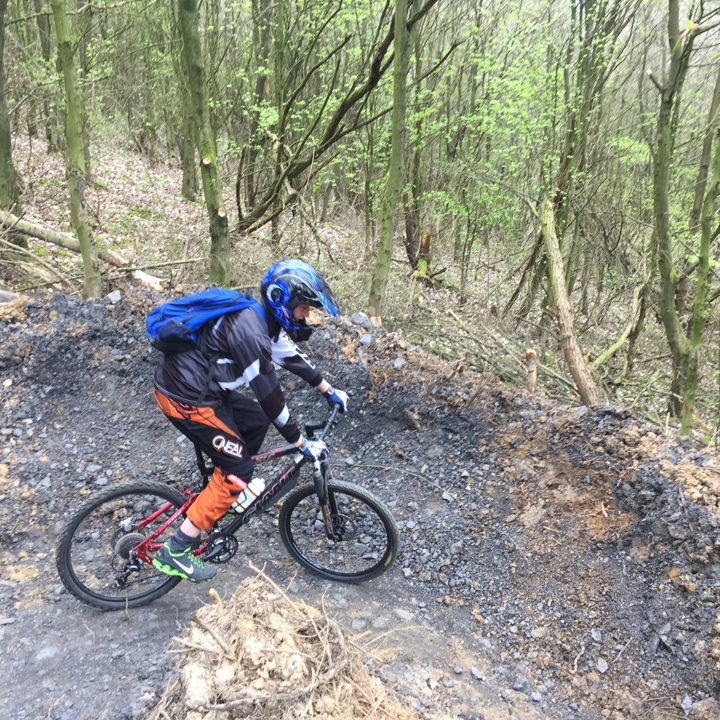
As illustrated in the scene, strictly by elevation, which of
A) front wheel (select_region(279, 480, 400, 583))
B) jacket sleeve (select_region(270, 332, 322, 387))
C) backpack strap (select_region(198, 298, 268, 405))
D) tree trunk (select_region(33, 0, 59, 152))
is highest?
tree trunk (select_region(33, 0, 59, 152))

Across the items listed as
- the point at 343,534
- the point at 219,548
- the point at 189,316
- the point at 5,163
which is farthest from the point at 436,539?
the point at 5,163

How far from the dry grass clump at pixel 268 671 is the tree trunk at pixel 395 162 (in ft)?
14.7

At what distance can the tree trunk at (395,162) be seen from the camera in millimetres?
5895

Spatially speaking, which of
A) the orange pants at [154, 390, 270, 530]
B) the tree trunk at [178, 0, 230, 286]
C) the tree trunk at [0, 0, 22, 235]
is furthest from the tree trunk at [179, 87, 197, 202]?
the orange pants at [154, 390, 270, 530]

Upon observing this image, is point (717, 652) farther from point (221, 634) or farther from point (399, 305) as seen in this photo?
point (399, 305)

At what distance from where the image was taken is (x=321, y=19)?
9.48 metres

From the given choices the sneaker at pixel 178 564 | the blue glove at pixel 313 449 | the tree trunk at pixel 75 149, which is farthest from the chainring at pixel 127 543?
the tree trunk at pixel 75 149

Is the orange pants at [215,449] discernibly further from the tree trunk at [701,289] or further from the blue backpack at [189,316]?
the tree trunk at [701,289]

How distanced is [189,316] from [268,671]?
187 cm

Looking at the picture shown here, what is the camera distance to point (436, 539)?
13.6 ft

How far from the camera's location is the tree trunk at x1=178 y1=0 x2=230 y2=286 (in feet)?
17.9

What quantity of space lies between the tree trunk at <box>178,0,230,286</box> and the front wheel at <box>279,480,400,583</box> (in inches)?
142

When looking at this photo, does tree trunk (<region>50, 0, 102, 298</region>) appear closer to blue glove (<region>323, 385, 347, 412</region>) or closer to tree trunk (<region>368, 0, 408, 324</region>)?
tree trunk (<region>368, 0, 408, 324</region>)

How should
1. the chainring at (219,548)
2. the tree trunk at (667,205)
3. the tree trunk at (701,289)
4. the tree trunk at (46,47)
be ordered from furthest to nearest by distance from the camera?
the tree trunk at (46,47), the tree trunk at (667,205), the tree trunk at (701,289), the chainring at (219,548)
